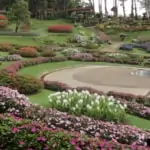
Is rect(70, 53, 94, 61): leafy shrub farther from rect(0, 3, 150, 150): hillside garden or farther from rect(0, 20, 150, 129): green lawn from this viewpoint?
rect(0, 3, 150, 150): hillside garden

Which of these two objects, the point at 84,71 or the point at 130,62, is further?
the point at 130,62

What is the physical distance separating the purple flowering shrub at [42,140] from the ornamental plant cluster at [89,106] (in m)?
2.89

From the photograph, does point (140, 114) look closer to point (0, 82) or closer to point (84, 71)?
point (0, 82)

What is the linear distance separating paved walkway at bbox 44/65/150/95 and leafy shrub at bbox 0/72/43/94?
3.16 meters

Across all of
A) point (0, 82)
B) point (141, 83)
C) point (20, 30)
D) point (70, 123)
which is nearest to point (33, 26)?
point (20, 30)

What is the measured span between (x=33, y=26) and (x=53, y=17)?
11.4m

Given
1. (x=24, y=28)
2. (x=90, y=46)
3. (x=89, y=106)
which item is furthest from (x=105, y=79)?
(x=24, y=28)

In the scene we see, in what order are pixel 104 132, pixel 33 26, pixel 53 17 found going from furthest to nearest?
pixel 53 17 < pixel 33 26 < pixel 104 132

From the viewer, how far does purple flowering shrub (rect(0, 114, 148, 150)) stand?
6.97 meters

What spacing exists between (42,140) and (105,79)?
11345 millimetres

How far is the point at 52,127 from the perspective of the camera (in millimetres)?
8859

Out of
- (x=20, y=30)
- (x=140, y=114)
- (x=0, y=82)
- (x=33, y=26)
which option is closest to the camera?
(x=140, y=114)

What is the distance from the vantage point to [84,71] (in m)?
20.8

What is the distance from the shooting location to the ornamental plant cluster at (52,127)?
736 centimetres
